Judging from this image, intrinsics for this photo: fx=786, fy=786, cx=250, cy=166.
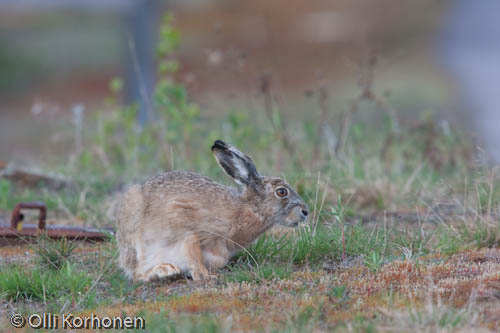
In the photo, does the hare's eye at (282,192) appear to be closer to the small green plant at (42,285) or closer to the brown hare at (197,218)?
the brown hare at (197,218)

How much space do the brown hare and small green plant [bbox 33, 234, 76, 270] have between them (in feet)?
1.27

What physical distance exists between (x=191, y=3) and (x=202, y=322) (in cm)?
3957

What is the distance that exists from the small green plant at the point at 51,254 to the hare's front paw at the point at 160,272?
0.64 m

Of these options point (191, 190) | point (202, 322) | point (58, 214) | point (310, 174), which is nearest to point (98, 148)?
point (58, 214)

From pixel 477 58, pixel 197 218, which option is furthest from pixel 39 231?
pixel 477 58

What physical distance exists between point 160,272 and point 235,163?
953 millimetres

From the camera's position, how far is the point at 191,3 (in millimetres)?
42344

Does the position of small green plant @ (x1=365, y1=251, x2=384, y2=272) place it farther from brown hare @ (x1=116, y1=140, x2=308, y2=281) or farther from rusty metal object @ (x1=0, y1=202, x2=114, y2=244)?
rusty metal object @ (x1=0, y1=202, x2=114, y2=244)

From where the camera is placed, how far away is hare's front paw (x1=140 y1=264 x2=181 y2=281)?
5.12 meters

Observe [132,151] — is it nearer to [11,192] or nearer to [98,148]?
[98,148]

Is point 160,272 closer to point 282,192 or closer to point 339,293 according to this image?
point 282,192

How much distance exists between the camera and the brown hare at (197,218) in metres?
5.22
